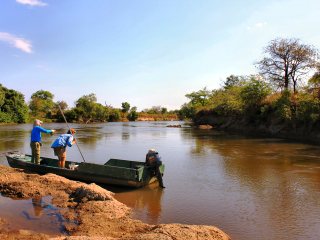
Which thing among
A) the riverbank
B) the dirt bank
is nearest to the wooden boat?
the dirt bank

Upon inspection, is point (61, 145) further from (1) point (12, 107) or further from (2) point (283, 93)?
(1) point (12, 107)

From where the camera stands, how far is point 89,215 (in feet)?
27.3

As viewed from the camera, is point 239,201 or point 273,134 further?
point 273,134

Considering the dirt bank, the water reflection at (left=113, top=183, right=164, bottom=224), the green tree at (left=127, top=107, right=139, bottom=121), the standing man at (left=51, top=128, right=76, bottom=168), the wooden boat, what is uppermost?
the green tree at (left=127, top=107, right=139, bottom=121)

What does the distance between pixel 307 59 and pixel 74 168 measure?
120 feet

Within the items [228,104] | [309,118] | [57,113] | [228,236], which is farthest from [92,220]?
[57,113]

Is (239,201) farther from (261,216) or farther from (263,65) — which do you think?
(263,65)

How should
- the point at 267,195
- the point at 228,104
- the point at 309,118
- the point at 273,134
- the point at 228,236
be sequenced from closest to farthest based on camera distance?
the point at 228,236 < the point at 267,195 < the point at 309,118 < the point at 273,134 < the point at 228,104

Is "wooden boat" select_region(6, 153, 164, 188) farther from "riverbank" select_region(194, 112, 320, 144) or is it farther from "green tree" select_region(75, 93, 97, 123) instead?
"green tree" select_region(75, 93, 97, 123)

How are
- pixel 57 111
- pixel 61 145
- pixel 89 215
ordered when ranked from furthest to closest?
pixel 57 111, pixel 61 145, pixel 89 215

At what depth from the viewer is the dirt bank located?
692 cm

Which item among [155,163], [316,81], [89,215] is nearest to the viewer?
[89,215]

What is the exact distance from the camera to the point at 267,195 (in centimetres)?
1170

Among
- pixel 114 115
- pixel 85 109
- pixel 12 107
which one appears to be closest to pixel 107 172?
pixel 12 107
